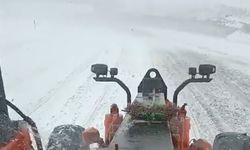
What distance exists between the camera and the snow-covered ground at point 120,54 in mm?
11773

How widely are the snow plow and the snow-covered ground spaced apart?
12.6 ft

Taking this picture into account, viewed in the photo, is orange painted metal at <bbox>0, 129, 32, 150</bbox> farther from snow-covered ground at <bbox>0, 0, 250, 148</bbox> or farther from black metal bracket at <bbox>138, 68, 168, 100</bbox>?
snow-covered ground at <bbox>0, 0, 250, 148</bbox>

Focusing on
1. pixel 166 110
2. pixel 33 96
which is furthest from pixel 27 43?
pixel 166 110

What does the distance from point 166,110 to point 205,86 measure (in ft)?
30.6

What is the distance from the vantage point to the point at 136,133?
4.70m

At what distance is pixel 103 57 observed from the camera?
20.5 metres

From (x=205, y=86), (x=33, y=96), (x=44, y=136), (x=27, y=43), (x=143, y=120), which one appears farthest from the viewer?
(x=27, y=43)

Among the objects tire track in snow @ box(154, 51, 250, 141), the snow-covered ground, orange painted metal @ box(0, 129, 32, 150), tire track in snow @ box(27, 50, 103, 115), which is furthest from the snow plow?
tire track in snow @ box(27, 50, 103, 115)

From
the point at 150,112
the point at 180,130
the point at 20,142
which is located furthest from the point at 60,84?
the point at 20,142

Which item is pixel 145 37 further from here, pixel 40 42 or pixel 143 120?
pixel 143 120

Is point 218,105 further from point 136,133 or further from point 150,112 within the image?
point 136,133

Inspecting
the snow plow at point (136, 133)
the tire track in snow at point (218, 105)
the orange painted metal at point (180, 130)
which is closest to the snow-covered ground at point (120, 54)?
the tire track in snow at point (218, 105)

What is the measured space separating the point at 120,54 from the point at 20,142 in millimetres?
17111

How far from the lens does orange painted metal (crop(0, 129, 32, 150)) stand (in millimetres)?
4154
